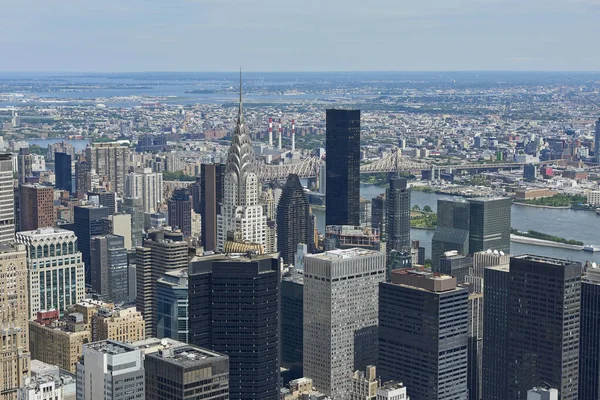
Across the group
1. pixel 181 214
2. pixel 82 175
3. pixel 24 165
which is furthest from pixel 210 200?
pixel 24 165

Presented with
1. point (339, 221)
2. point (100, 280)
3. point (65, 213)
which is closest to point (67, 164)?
point (65, 213)

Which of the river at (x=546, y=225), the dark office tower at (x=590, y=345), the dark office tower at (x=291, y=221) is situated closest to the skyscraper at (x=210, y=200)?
the dark office tower at (x=291, y=221)

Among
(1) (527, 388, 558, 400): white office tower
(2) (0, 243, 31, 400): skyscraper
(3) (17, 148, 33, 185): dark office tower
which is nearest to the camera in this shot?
(1) (527, 388, 558, 400): white office tower

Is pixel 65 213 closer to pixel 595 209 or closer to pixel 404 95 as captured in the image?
pixel 595 209

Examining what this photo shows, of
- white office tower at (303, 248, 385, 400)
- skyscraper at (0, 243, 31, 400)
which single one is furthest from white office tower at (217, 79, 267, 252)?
skyscraper at (0, 243, 31, 400)

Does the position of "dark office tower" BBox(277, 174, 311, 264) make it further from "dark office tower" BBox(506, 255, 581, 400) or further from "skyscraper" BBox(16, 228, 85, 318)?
"dark office tower" BBox(506, 255, 581, 400)

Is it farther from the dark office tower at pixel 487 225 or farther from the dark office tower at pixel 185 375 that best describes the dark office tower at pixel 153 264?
the dark office tower at pixel 185 375
